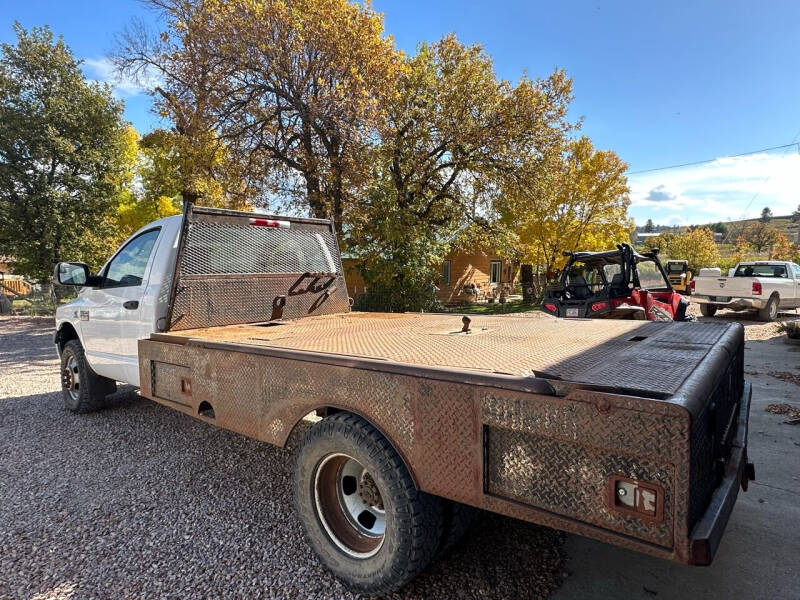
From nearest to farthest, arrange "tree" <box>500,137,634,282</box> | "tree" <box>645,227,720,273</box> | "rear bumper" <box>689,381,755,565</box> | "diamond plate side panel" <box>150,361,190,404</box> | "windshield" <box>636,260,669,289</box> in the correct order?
1. "rear bumper" <box>689,381,755,565</box>
2. "diamond plate side panel" <box>150,361,190,404</box>
3. "windshield" <box>636,260,669,289</box>
4. "tree" <box>500,137,634,282</box>
5. "tree" <box>645,227,720,273</box>

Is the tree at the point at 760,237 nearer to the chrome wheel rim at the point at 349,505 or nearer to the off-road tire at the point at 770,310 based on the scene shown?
the off-road tire at the point at 770,310

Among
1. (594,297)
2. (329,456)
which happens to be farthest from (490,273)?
(329,456)

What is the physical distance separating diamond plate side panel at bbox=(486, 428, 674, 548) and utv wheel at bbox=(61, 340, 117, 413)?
5.14 m

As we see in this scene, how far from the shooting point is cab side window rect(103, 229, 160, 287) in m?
4.30

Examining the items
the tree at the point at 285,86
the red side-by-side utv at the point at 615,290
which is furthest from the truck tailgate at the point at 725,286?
the tree at the point at 285,86

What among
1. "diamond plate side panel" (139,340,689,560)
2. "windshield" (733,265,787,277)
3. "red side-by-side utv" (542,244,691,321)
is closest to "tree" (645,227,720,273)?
"windshield" (733,265,787,277)

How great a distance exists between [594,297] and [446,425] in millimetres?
7167

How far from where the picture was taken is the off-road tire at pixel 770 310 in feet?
44.0

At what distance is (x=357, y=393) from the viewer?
2.16 m

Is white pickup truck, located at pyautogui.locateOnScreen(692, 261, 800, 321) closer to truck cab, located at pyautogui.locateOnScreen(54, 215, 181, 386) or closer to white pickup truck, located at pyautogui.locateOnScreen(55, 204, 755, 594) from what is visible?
white pickup truck, located at pyautogui.locateOnScreen(55, 204, 755, 594)

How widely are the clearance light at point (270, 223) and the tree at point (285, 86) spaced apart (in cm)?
806

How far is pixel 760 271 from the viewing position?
1469 cm

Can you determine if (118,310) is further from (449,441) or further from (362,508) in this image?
(449,441)

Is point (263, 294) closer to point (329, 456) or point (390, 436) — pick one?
point (329, 456)
